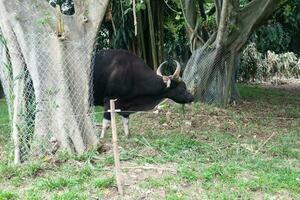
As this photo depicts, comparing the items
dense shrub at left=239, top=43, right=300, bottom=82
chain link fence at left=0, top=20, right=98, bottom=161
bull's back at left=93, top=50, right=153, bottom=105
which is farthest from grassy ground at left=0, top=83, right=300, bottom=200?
dense shrub at left=239, top=43, right=300, bottom=82

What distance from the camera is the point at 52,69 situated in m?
6.96

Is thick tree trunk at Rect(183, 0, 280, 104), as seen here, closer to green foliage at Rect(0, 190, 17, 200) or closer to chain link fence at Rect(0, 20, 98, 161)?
chain link fence at Rect(0, 20, 98, 161)

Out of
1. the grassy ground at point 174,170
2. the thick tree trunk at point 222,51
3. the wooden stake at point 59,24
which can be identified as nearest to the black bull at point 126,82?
the grassy ground at point 174,170

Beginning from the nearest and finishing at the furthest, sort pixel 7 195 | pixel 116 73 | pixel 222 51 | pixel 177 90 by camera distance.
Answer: pixel 7 195 < pixel 116 73 < pixel 177 90 < pixel 222 51

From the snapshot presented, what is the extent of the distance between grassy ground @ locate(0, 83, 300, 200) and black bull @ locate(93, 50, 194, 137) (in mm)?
812

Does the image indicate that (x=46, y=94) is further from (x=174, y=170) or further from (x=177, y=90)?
(x=177, y=90)

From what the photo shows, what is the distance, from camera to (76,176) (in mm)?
5891

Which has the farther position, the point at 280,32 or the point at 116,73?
the point at 280,32

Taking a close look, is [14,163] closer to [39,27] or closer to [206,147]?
[39,27]

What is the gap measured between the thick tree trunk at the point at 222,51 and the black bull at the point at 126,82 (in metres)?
3.07

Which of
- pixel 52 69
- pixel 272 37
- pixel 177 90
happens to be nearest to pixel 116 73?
pixel 177 90

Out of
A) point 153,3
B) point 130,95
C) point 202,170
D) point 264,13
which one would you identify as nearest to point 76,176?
point 202,170

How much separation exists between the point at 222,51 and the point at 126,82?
3994 mm

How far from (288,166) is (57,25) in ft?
12.1
